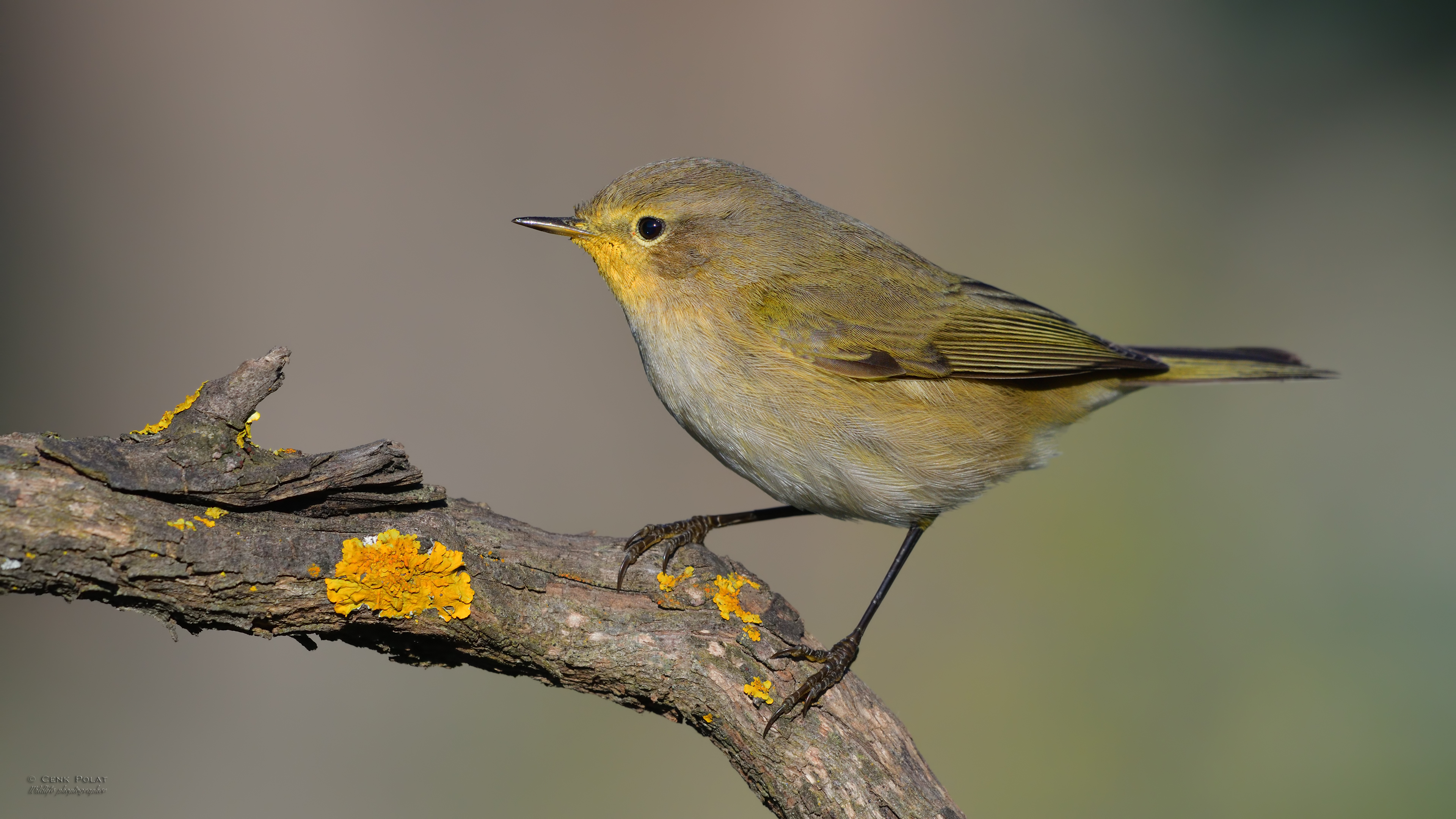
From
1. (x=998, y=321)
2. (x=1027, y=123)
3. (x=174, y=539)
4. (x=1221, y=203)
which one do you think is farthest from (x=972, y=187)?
(x=174, y=539)

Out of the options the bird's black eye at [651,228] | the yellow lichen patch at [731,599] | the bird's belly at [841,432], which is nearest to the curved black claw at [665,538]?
the yellow lichen patch at [731,599]

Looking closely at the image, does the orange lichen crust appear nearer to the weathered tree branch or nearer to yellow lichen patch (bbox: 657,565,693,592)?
the weathered tree branch

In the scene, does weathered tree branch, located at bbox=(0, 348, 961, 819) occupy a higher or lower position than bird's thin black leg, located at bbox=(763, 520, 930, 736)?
higher

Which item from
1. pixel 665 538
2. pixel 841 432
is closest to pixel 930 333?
pixel 841 432

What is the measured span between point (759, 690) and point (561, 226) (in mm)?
1815

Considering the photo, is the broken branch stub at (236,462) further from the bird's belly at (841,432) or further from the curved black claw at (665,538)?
the bird's belly at (841,432)

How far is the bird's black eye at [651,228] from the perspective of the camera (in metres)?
3.30

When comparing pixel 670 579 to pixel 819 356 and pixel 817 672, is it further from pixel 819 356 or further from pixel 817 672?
pixel 819 356

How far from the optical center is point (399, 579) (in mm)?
2395

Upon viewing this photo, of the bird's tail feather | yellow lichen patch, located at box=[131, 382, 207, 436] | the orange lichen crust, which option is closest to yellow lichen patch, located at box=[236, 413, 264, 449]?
yellow lichen patch, located at box=[131, 382, 207, 436]

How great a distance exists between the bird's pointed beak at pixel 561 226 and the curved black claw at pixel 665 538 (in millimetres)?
1130

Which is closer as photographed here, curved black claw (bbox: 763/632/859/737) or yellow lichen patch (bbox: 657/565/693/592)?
curved black claw (bbox: 763/632/859/737)

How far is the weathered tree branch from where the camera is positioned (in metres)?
2.08

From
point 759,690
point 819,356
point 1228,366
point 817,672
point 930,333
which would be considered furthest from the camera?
point 1228,366
